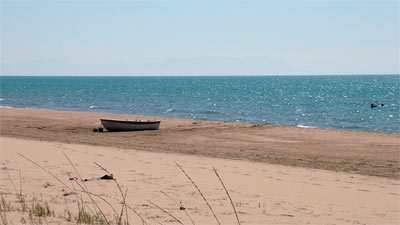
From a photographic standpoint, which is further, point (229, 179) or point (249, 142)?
point (249, 142)

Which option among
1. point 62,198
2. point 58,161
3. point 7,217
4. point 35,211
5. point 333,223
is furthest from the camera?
point 58,161

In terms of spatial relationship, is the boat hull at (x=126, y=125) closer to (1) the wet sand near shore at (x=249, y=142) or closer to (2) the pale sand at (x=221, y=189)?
(1) the wet sand near shore at (x=249, y=142)

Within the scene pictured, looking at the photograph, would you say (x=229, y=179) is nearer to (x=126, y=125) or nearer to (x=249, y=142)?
(x=249, y=142)

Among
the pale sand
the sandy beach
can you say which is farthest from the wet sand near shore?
the pale sand

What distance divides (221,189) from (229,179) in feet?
5.01

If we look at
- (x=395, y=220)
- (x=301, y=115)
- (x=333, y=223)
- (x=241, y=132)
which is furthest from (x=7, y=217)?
(x=301, y=115)

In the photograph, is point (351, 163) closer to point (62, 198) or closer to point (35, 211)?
point (62, 198)

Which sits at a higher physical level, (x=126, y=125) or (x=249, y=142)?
(x=126, y=125)

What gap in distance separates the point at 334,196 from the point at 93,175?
6018mm

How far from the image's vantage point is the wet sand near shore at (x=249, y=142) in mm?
18062

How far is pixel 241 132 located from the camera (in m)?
29.4

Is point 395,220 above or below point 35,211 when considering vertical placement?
below

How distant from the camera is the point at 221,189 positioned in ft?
38.3

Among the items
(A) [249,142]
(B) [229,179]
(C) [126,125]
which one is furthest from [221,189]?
(C) [126,125]
